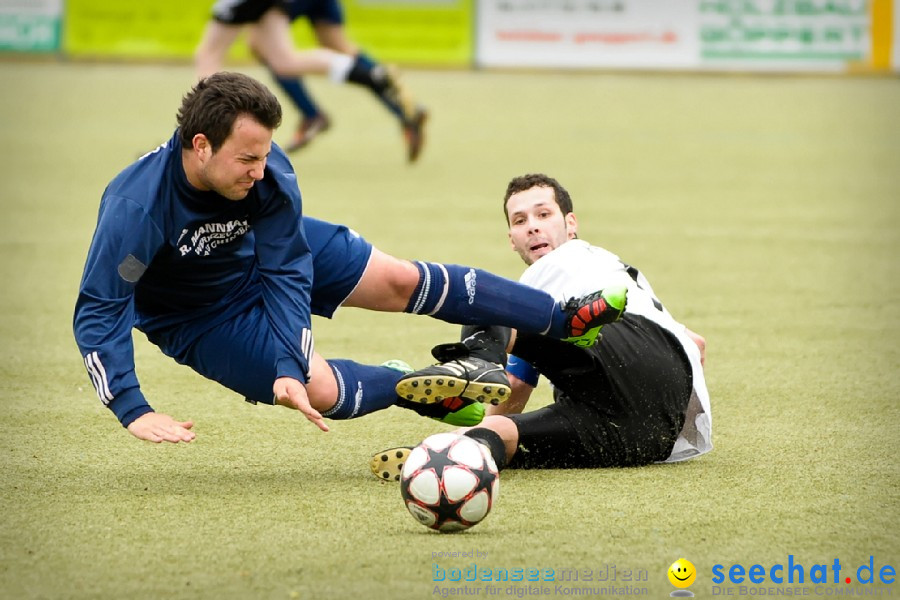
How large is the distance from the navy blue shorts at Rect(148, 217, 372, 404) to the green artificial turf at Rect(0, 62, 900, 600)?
0.27 meters

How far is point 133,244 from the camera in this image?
136 inches

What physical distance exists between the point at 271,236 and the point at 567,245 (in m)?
0.95

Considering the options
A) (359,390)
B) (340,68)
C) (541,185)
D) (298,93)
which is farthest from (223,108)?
(298,93)

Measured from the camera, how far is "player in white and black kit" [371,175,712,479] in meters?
3.71

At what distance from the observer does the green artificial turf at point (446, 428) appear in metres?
3.08

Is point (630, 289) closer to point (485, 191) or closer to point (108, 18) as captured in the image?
point (485, 191)

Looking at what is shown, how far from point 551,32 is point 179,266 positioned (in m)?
14.5

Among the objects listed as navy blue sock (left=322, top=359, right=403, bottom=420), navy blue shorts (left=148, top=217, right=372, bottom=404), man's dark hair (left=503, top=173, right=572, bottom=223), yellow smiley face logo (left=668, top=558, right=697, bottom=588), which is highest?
Result: man's dark hair (left=503, top=173, right=572, bottom=223)

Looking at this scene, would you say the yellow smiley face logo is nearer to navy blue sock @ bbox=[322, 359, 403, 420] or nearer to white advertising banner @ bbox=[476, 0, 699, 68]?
navy blue sock @ bbox=[322, 359, 403, 420]

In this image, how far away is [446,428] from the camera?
4.32m

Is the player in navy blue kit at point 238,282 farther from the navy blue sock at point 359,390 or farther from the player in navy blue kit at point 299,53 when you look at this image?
the player in navy blue kit at point 299,53

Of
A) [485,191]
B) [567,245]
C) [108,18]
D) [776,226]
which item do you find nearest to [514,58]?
[108,18]

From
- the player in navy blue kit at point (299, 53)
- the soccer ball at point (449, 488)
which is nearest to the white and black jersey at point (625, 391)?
the soccer ball at point (449, 488)

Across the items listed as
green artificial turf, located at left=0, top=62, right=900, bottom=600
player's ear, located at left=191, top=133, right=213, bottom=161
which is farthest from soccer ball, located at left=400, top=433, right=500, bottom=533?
player's ear, located at left=191, top=133, right=213, bottom=161
